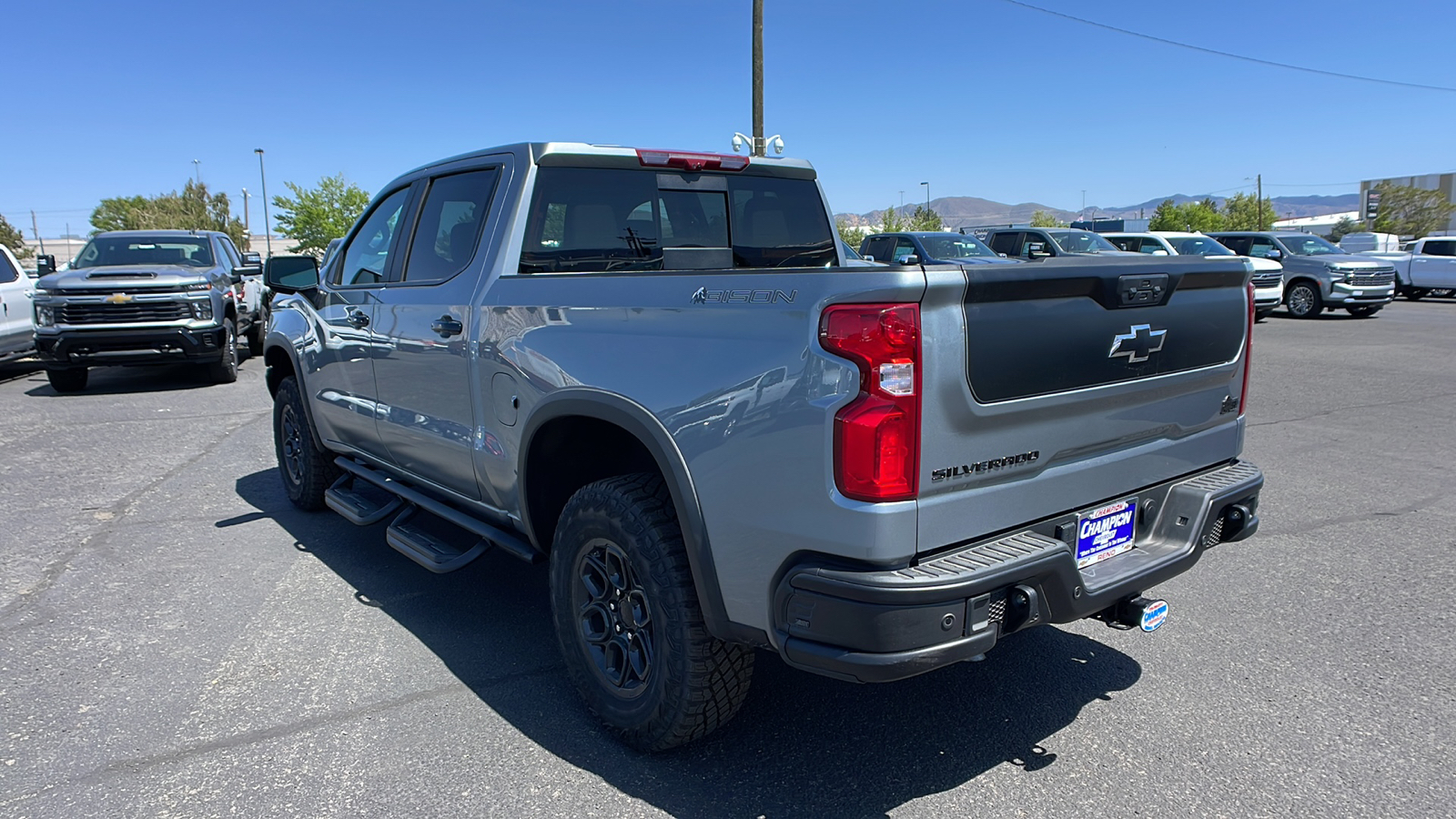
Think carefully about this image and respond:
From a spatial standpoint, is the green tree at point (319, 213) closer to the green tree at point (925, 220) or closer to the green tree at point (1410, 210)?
the green tree at point (925, 220)

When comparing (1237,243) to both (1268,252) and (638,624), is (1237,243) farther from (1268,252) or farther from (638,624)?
(638,624)

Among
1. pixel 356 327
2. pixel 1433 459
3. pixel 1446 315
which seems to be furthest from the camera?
pixel 1446 315

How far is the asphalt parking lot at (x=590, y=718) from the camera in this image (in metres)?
2.86

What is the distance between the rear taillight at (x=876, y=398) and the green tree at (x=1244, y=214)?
87.6 metres

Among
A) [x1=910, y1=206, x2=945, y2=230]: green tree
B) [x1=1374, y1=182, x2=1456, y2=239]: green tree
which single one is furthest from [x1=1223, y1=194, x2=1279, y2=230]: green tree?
[x1=910, y1=206, x2=945, y2=230]: green tree

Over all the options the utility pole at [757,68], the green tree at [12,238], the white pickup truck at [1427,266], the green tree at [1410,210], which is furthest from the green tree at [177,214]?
the green tree at [1410,210]

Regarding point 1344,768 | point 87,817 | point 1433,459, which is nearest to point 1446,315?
point 1433,459

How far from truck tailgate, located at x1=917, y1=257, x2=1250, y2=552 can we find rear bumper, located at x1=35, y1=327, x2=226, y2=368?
441 inches

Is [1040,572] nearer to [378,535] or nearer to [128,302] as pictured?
[378,535]

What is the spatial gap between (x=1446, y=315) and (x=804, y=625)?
933 inches

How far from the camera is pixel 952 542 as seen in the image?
248 cm

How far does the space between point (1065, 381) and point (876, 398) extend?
665 mm

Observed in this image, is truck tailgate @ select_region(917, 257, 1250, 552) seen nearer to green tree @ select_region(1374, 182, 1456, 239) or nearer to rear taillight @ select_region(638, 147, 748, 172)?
rear taillight @ select_region(638, 147, 748, 172)

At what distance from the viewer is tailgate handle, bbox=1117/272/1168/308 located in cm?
275
